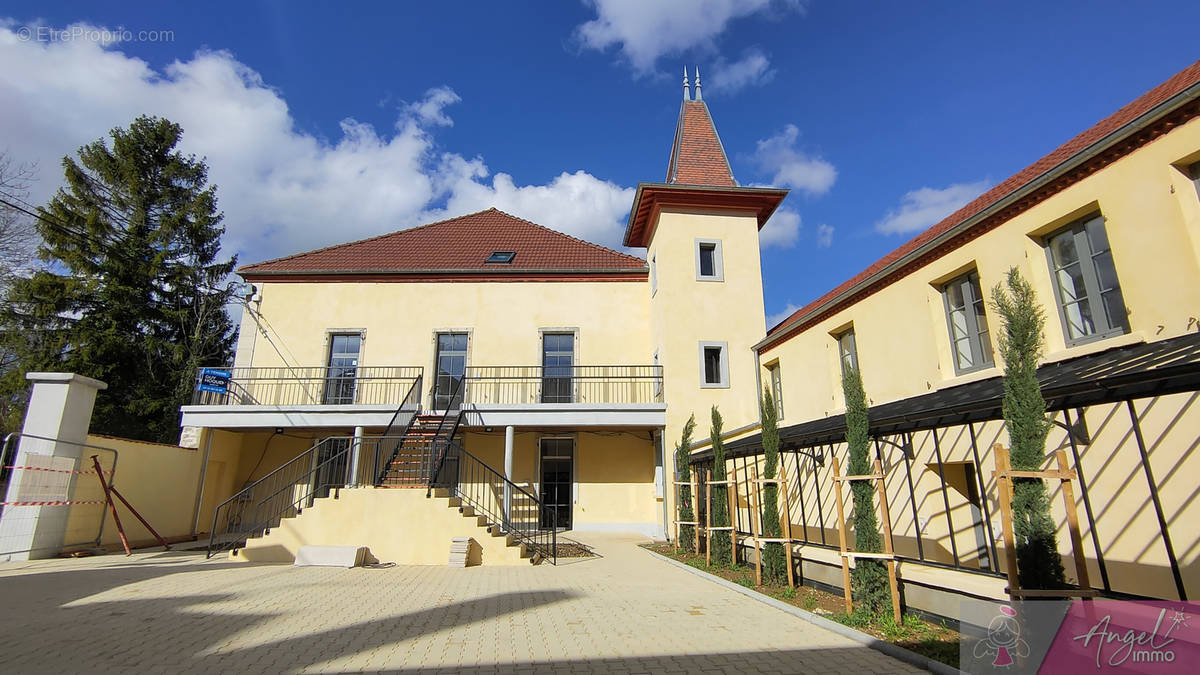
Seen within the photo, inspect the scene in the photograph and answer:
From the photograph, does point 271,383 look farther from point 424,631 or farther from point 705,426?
point 424,631

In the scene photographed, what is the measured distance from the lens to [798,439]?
7.90 meters

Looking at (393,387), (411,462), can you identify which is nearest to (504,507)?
(411,462)

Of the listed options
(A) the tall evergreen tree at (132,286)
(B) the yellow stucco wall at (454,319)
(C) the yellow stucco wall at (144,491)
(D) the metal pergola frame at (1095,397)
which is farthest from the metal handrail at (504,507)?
(A) the tall evergreen tree at (132,286)

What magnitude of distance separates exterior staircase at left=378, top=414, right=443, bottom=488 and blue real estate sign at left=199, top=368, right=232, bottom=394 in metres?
6.06

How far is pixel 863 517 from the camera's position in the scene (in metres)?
5.67

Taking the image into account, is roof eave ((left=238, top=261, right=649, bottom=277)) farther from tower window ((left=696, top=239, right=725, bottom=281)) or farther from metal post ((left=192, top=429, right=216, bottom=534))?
metal post ((left=192, top=429, right=216, bottom=534))

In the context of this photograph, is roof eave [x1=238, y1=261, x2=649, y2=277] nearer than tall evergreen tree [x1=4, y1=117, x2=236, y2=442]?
Yes

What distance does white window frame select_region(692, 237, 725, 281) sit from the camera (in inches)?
608

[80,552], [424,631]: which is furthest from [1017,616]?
[80,552]

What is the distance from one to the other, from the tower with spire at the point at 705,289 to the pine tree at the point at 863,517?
836cm

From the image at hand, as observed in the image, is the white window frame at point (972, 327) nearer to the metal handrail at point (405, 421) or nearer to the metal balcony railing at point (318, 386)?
the metal handrail at point (405, 421)

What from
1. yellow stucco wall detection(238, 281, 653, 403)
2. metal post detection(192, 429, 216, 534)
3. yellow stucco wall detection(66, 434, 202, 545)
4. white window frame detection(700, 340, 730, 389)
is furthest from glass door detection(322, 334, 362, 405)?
white window frame detection(700, 340, 730, 389)

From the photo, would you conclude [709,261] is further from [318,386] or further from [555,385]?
[318,386]

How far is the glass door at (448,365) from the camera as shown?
54.1ft
